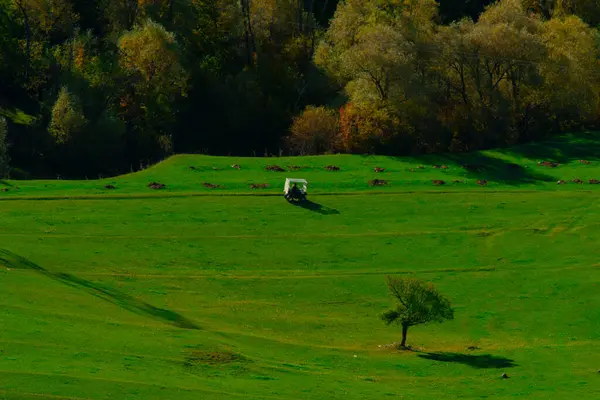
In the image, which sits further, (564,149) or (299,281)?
(564,149)

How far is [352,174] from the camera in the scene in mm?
119250

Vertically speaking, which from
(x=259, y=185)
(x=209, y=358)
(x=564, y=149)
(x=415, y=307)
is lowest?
(x=209, y=358)

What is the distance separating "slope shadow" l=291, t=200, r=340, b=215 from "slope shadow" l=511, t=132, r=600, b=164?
33685 millimetres

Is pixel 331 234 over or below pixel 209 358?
over

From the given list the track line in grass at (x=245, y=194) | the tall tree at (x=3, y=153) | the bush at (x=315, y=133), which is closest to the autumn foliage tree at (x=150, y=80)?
the bush at (x=315, y=133)

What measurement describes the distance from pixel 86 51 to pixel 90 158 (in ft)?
74.8

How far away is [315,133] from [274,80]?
2010 centimetres

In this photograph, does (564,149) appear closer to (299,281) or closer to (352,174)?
(352,174)

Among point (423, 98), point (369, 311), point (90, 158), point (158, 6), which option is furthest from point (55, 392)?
point (158, 6)

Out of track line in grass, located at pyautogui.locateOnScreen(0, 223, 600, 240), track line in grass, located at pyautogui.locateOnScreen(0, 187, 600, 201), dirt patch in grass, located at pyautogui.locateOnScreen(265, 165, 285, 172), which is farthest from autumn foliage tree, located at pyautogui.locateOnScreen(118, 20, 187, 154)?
track line in grass, located at pyautogui.locateOnScreen(0, 223, 600, 240)

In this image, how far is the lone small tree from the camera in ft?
258

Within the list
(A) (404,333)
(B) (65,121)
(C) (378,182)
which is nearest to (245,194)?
(C) (378,182)

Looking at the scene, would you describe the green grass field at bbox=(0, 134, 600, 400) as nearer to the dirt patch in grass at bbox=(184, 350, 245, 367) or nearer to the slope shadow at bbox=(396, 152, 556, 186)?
the dirt patch in grass at bbox=(184, 350, 245, 367)

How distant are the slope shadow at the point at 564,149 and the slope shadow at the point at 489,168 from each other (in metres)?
5.55
